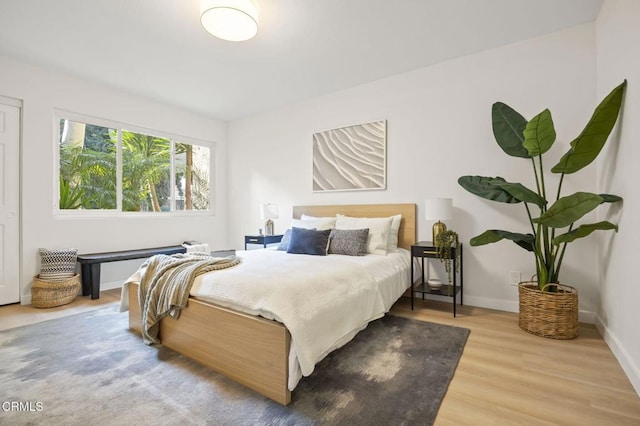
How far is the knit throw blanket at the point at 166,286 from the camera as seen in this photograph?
6.66 feet

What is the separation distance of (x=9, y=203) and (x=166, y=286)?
2585mm

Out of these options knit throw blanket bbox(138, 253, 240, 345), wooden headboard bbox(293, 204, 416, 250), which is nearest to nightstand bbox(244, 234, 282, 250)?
wooden headboard bbox(293, 204, 416, 250)

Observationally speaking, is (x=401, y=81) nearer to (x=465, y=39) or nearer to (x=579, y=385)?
(x=465, y=39)

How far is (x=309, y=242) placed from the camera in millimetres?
3066

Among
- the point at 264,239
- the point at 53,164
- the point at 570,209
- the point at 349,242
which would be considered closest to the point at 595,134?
the point at 570,209

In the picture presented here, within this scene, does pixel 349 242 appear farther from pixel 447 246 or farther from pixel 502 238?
pixel 502 238

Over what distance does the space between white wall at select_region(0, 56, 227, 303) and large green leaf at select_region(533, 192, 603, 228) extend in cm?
474

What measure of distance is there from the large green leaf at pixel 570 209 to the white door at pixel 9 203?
5144mm

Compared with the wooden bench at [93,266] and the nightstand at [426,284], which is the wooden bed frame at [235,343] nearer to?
the wooden bench at [93,266]

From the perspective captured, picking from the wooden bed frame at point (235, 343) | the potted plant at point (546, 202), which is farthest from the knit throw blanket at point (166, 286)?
the potted plant at point (546, 202)

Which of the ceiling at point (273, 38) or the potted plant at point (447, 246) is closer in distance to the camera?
the ceiling at point (273, 38)

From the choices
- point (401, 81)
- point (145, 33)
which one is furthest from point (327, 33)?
point (145, 33)

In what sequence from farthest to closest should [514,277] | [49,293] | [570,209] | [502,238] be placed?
[49,293] < [514,277] < [502,238] < [570,209]

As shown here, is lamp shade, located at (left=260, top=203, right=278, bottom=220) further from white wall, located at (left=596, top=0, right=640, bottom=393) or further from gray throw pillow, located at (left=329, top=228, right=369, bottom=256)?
white wall, located at (left=596, top=0, right=640, bottom=393)
